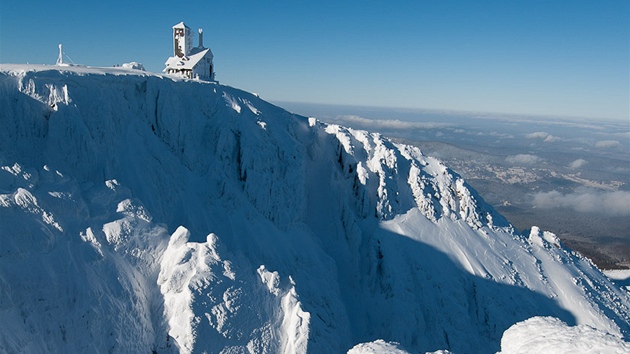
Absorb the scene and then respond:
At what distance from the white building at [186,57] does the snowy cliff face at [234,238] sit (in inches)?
340

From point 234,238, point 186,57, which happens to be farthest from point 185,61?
point 234,238

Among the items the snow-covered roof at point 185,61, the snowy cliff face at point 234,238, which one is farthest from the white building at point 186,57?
the snowy cliff face at point 234,238

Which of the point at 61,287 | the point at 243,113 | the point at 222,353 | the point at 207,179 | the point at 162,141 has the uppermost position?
the point at 243,113

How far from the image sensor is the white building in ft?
148

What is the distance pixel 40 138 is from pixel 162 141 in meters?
9.35

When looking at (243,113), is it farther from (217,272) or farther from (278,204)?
(217,272)

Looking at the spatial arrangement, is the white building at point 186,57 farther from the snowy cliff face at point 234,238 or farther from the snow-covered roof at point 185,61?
the snowy cliff face at point 234,238

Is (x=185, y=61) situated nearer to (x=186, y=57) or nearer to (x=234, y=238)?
(x=186, y=57)

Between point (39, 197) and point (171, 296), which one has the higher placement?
point (39, 197)

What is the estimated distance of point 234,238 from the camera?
31.1 metres

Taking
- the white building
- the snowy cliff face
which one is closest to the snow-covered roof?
the white building

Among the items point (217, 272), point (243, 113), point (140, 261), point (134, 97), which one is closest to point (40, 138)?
point (134, 97)

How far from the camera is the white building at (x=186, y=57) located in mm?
44969

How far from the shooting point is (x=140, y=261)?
2323 cm
